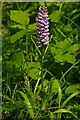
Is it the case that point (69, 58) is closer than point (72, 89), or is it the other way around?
point (72, 89)

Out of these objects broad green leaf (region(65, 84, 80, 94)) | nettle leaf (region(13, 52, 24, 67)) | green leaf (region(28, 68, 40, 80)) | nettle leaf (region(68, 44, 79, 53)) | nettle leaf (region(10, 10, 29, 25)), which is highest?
nettle leaf (region(10, 10, 29, 25))

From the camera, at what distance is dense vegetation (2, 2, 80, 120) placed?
72.1 inches

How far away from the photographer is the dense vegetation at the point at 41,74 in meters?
1.83

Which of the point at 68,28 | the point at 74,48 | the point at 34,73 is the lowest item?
the point at 34,73

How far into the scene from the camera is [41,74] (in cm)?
192

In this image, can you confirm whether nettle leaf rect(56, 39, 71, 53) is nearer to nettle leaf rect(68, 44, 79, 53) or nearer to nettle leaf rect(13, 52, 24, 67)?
nettle leaf rect(68, 44, 79, 53)

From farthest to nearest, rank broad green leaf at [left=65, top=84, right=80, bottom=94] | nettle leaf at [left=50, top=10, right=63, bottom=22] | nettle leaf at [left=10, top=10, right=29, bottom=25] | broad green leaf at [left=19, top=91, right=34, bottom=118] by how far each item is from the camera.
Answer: nettle leaf at [left=50, top=10, right=63, bottom=22]
nettle leaf at [left=10, top=10, right=29, bottom=25]
broad green leaf at [left=65, top=84, right=80, bottom=94]
broad green leaf at [left=19, top=91, right=34, bottom=118]

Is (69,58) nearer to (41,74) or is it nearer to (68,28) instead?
(41,74)

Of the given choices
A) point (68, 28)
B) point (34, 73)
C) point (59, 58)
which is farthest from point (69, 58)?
point (68, 28)

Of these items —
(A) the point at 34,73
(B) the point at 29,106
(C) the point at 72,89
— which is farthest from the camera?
(A) the point at 34,73

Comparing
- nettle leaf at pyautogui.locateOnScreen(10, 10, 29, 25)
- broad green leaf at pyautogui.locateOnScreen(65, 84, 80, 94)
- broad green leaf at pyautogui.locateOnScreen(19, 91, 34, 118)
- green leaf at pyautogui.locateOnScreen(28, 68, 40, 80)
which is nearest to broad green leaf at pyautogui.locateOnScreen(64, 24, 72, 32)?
nettle leaf at pyautogui.locateOnScreen(10, 10, 29, 25)

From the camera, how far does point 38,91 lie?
192cm

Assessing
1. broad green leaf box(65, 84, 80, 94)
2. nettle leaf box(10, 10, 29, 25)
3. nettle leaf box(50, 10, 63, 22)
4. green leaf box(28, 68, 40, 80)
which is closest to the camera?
broad green leaf box(65, 84, 80, 94)

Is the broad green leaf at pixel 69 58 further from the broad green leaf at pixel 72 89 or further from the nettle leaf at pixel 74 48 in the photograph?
the broad green leaf at pixel 72 89
